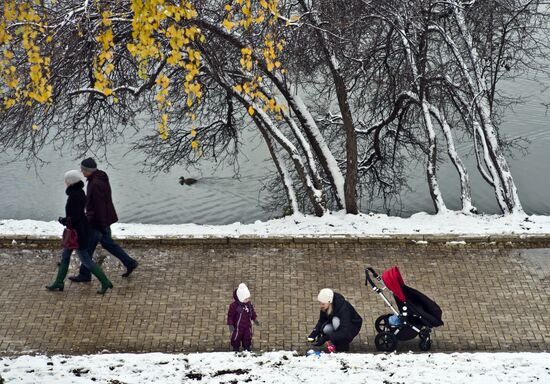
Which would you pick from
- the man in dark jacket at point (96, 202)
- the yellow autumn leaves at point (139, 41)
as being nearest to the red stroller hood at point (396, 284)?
the yellow autumn leaves at point (139, 41)

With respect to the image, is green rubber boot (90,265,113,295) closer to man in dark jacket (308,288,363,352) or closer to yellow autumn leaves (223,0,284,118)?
yellow autumn leaves (223,0,284,118)

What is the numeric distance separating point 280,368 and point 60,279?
3.87 metres

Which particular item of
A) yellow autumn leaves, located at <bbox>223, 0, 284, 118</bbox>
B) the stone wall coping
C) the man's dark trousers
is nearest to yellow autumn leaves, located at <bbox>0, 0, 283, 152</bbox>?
yellow autumn leaves, located at <bbox>223, 0, 284, 118</bbox>

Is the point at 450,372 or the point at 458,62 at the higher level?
the point at 458,62

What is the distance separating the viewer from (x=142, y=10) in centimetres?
869

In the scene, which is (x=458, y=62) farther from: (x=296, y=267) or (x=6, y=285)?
(x=6, y=285)

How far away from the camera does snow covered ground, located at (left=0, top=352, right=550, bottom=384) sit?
8.53m

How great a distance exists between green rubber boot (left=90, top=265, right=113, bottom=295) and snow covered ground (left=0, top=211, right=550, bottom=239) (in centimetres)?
175

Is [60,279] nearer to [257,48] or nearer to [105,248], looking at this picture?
[105,248]

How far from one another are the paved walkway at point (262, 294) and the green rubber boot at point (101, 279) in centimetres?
11

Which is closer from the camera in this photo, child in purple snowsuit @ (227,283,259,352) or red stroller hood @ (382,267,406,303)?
child in purple snowsuit @ (227,283,259,352)

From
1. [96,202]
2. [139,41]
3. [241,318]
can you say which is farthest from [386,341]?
[139,41]

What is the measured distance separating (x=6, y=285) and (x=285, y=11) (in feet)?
20.5

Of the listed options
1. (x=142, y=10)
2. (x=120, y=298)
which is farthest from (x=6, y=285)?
(x=142, y=10)
